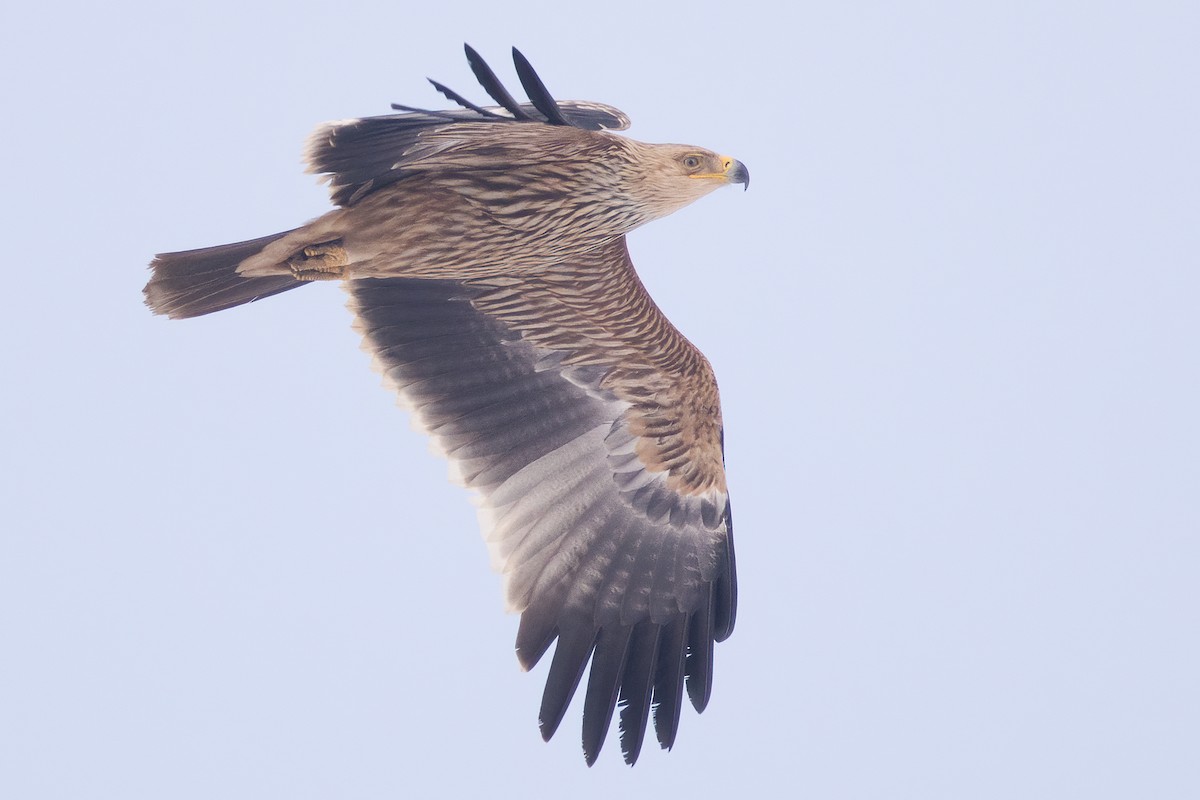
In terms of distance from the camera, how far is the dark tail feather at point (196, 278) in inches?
273

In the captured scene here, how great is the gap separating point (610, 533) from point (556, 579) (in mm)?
444

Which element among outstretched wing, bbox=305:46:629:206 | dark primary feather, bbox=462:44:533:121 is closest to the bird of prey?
outstretched wing, bbox=305:46:629:206

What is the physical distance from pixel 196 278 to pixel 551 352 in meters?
1.94

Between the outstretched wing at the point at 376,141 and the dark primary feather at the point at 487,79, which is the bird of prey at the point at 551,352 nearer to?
the outstretched wing at the point at 376,141

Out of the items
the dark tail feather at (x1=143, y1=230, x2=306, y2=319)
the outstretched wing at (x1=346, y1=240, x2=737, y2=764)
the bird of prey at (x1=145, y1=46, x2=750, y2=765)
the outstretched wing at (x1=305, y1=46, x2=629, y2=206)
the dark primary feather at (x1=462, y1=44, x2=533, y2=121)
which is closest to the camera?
the dark primary feather at (x1=462, y1=44, x2=533, y2=121)

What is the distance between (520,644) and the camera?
719cm

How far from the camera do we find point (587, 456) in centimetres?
786

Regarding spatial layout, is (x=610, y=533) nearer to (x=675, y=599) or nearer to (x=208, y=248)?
(x=675, y=599)

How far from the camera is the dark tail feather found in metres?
6.95

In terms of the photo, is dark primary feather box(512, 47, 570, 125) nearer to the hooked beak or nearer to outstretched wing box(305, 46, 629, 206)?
outstretched wing box(305, 46, 629, 206)

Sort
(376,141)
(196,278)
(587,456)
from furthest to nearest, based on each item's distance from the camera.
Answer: (587,456), (196,278), (376,141)

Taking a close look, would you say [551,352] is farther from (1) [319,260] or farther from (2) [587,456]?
(1) [319,260]

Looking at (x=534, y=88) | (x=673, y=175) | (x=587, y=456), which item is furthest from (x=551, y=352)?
(x=534, y=88)

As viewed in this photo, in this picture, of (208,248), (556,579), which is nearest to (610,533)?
(556,579)
